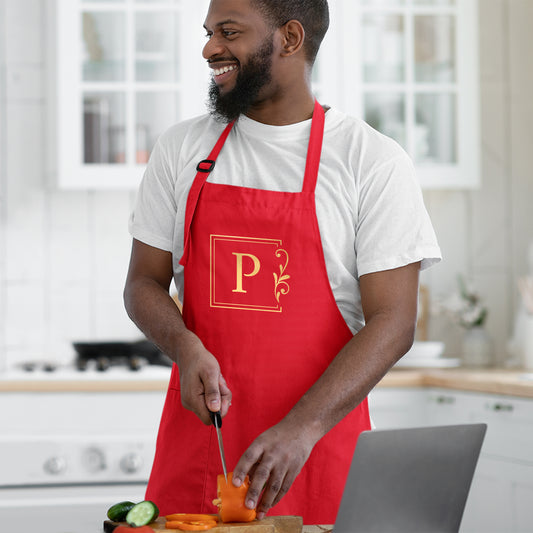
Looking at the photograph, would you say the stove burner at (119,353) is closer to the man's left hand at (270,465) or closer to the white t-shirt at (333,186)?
the white t-shirt at (333,186)

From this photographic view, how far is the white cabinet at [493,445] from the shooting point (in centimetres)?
226

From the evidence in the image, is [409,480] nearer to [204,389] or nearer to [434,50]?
[204,389]

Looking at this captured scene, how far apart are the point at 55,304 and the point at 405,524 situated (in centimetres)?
231

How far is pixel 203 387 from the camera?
1191mm

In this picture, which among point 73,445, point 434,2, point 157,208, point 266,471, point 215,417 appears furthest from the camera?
point 434,2

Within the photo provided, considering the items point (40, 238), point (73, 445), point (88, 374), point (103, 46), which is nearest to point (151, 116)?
point (103, 46)

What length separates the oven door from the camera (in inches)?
93.3

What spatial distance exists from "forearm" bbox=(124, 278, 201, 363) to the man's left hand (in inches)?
8.7

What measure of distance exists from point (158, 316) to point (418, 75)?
1928 mm

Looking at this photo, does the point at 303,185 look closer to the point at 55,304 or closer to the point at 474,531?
the point at 474,531

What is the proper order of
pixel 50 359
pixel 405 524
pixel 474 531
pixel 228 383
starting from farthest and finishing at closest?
pixel 50 359 → pixel 474 531 → pixel 228 383 → pixel 405 524

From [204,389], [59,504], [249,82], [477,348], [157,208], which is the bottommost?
[59,504]

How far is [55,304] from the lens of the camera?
Result: 305cm

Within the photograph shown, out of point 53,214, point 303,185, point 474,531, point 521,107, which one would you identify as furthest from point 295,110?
point 521,107
